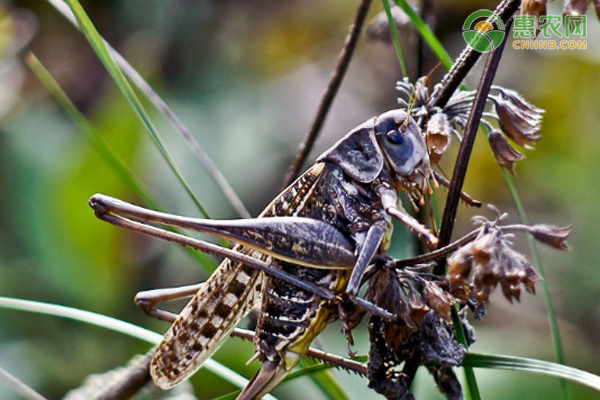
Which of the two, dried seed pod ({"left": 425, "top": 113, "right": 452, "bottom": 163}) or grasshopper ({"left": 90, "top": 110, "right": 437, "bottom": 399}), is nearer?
dried seed pod ({"left": 425, "top": 113, "right": 452, "bottom": 163})

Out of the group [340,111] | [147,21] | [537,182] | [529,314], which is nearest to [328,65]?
[340,111]

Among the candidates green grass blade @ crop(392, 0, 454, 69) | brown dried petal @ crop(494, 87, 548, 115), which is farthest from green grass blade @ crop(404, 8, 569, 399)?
brown dried petal @ crop(494, 87, 548, 115)

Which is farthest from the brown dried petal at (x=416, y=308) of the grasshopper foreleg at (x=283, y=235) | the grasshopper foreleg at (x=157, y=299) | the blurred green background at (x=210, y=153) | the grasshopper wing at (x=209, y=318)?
the blurred green background at (x=210, y=153)

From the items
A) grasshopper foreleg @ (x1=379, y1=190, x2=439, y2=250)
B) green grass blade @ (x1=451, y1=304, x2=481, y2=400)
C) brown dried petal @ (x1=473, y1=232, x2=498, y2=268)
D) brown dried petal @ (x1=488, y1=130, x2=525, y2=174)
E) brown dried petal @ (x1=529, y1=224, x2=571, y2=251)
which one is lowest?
green grass blade @ (x1=451, y1=304, x2=481, y2=400)

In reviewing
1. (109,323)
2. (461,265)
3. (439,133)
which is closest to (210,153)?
(109,323)

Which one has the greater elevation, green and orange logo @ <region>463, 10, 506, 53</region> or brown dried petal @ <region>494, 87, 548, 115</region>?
green and orange logo @ <region>463, 10, 506, 53</region>

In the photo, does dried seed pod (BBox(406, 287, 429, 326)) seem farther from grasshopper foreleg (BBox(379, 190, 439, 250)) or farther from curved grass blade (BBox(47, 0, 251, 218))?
curved grass blade (BBox(47, 0, 251, 218))
